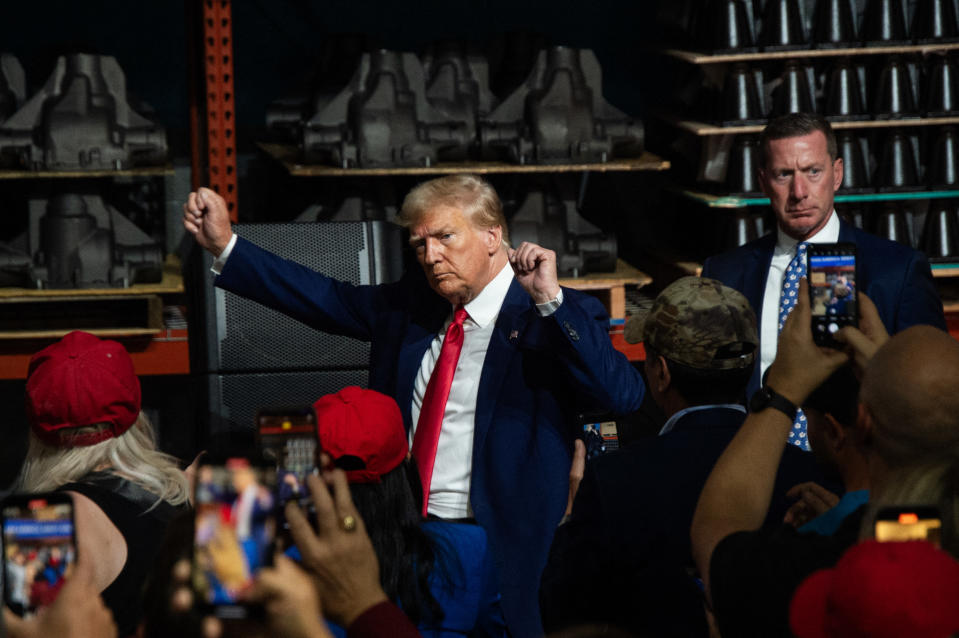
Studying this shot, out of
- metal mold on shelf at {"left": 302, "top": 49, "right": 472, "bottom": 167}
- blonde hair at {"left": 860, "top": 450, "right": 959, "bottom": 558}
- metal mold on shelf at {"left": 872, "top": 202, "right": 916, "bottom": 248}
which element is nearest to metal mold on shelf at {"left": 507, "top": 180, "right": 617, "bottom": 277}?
metal mold on shelf at {"left": 302, "top": 49, "right": 472, "bottom": 167}

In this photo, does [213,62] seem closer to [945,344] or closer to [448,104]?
[448,104]

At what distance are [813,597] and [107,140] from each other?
390cm

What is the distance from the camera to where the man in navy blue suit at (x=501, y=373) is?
2.62 meters

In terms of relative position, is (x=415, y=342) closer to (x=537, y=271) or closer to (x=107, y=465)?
(x=537, y=271)

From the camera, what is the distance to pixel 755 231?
15.8 ft

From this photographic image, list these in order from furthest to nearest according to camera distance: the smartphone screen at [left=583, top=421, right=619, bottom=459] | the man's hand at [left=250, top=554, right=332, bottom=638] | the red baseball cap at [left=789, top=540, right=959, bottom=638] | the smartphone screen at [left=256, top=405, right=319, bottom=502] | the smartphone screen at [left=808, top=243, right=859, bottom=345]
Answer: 1. the smartphone screen at [left=583, top=421, right=619, bottom=459]
2. the smartphone screen at [left=808, top=243, right=859, bottom=345]
3. the smartphone screen at [left=256, top=405, right=319, bottom=502]
4. the man's hand at [left=250, top=554, right=332, bottom=638]
5. the red baseball cap at [left=789, top=540, right=959, bottom=638]

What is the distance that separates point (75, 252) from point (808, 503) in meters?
3.44

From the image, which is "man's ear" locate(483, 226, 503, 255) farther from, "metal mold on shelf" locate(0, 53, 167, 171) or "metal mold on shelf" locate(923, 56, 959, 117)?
"metal mold on shelf" locate(923, 56, 959, 117)

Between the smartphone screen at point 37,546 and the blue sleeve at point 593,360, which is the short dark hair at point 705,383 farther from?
the smartphone screen at point 37,546

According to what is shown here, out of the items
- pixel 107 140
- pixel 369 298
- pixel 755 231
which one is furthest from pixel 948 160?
pixel 107 140

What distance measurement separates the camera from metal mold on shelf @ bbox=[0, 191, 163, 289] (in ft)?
15.0

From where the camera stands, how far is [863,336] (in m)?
1.77

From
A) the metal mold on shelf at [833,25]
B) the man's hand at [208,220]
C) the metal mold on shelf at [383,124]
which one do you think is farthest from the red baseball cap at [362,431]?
the metal mold on shelf at [833,25]

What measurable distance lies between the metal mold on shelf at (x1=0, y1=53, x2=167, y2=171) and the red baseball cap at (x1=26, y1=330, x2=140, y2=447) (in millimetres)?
2585
